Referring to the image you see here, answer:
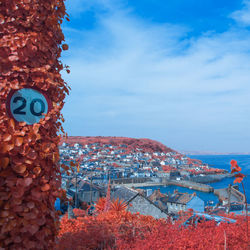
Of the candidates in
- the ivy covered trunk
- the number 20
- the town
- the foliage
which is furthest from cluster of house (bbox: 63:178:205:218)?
the number 20

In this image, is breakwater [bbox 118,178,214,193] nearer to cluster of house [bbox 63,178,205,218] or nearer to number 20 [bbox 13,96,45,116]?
cluster of house [bbox 63,178,205,218]

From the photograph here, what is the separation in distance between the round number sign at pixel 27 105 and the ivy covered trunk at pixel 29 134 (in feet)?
0.16

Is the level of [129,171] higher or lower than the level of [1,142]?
lower

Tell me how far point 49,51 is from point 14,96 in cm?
73

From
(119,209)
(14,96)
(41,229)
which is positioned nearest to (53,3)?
(14,96)

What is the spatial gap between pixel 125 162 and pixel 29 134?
97.4m

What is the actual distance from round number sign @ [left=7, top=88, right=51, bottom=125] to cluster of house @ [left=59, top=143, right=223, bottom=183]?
6138 cm

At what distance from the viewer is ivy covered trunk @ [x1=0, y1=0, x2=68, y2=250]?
2.37 metres

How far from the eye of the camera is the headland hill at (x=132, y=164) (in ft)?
232

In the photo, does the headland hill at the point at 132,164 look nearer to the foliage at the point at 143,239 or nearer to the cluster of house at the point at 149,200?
the cluster of house at the point at 149,200

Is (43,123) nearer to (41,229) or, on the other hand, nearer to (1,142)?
(1,142)

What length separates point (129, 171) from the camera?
77.1 meters

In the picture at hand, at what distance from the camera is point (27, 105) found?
2.67m

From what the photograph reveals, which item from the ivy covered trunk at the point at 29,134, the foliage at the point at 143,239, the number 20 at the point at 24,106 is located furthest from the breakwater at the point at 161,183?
the number 20 at the point at 24,106
